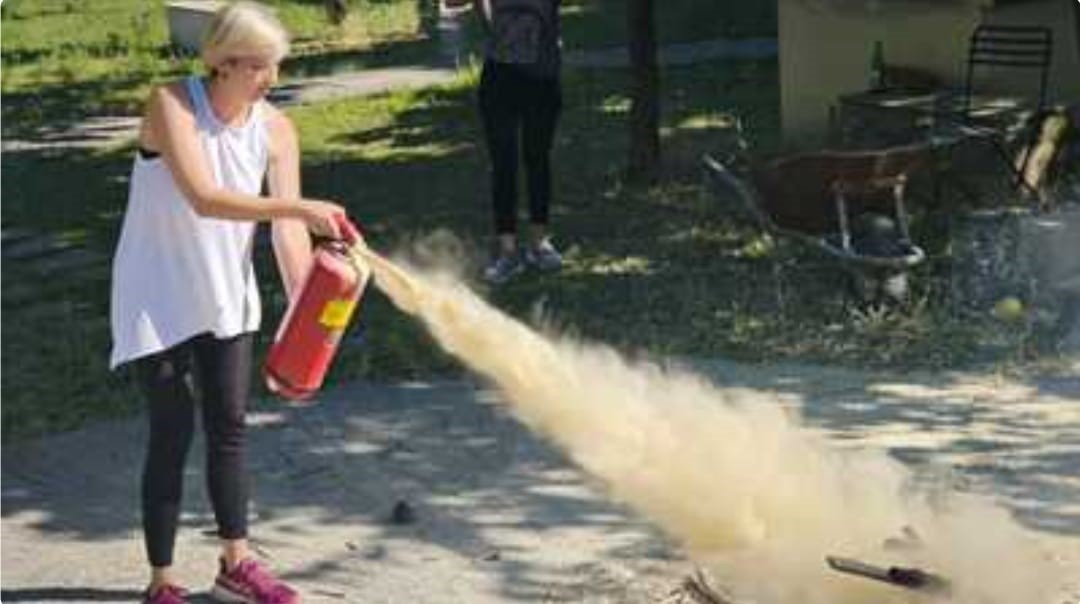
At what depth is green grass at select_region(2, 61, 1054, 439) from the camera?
714 centimetres

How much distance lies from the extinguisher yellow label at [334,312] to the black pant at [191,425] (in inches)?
8.8

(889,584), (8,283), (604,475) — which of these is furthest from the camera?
(8,283)

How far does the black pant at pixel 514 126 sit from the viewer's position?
8242 millimetres

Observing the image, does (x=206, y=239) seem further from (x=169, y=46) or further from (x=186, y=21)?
(x=169, y=46)

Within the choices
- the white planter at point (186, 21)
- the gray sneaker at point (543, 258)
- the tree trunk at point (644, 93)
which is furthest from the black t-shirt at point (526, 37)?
the white planter at point (186, 21)

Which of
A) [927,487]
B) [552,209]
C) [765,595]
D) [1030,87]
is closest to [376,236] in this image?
[552,209]

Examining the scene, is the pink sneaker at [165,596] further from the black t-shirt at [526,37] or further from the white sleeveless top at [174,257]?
the black t-shirt at [526,37]

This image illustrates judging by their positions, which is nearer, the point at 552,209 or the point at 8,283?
the point at 8,283

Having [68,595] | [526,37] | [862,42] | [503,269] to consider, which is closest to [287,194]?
[68,595]

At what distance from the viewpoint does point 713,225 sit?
942 centimetres

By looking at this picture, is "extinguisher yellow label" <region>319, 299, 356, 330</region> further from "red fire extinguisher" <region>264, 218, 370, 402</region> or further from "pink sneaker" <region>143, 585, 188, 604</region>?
"pink sneaker" <region>143, 585, 188, 604</region>

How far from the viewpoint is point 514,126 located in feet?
27.3

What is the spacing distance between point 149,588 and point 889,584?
1914mm

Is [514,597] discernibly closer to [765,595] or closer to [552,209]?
[765,595]
